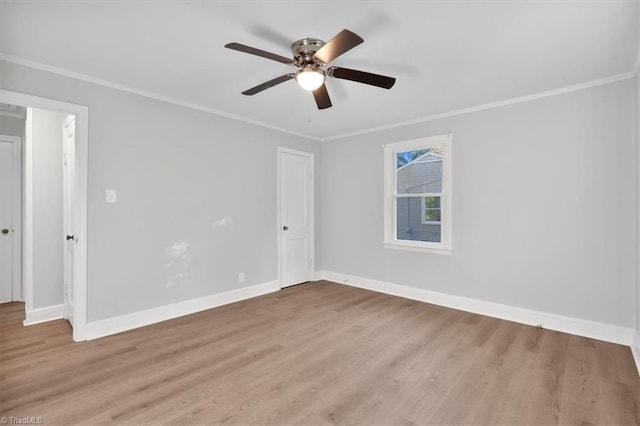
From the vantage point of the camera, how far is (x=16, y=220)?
431cm

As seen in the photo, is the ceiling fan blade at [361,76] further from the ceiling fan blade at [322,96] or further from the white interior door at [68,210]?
the white interior door at [68,210]

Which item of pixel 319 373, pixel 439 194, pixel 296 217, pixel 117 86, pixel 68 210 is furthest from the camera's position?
pixel 296 217

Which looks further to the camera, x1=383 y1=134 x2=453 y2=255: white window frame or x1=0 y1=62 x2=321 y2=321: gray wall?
x1=383 y1=134 x2=453 y2=255: white window frame

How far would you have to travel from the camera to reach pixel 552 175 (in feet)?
10.7

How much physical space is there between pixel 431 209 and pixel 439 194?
245 mm

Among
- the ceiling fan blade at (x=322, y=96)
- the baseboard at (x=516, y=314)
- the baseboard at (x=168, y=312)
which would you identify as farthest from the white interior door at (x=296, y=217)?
the ceiling fan blade at (x=322, y=96)

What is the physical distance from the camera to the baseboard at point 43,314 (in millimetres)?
3438

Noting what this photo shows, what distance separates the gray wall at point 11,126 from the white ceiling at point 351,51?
92.8 inches

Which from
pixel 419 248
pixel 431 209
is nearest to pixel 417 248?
pixel 419 248

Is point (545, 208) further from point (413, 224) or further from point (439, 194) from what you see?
point (413, 224)

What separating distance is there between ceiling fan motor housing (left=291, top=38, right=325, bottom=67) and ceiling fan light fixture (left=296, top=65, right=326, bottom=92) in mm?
45

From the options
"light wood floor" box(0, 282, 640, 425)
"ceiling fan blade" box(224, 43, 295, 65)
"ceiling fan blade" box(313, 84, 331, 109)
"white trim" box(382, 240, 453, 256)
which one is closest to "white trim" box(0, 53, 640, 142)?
"white trim" box(382, 240, 453, 256)

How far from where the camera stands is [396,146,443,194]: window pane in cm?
418

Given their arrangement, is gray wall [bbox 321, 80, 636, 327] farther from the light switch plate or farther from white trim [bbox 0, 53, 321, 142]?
the light switch plate
